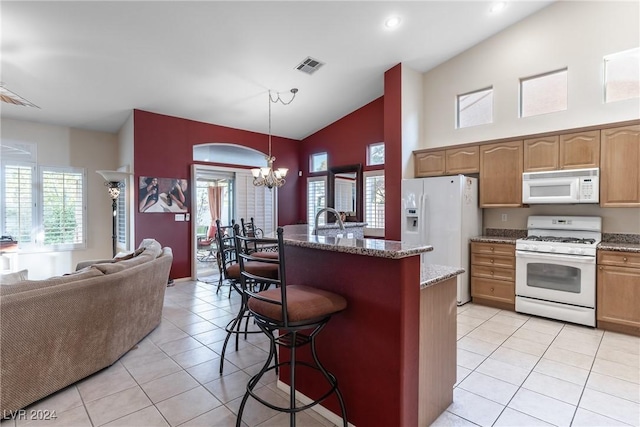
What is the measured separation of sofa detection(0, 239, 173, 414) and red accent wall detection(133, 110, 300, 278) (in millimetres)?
2750

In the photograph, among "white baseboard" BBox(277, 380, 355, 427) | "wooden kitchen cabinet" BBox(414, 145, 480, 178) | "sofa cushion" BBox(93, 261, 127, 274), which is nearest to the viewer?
"white baseboard" BBox(277, 380, 355, 427)

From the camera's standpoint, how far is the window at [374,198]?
6148mm

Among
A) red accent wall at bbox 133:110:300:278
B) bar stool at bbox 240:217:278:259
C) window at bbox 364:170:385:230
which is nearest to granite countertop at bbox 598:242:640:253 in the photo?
window at bbox 364:170:385:230

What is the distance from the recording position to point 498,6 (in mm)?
4023

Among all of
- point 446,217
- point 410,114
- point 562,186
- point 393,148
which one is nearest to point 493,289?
point 446,217

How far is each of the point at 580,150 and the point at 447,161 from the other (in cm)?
157

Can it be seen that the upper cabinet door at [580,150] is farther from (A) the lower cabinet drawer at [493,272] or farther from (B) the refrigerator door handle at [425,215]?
(B) the refrigerator door handle at [425,215]

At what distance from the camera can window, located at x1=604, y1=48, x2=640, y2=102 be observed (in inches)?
144

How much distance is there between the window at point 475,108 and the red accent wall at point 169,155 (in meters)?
4.22

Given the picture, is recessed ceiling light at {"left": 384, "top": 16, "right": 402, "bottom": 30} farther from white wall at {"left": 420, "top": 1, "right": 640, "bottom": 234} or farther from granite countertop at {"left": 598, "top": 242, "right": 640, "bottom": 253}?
granite countertop at {"left": 598, "top": 242, "right": 640, "bottom": 253}

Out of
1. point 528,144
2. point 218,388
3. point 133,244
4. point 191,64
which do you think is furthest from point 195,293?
point 528,144

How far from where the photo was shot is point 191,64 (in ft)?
13.7

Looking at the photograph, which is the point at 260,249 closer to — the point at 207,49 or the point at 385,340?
Result: the point at 385,340

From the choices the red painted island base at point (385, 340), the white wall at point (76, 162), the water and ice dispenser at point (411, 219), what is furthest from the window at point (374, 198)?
the white wall at point (76, 162)
